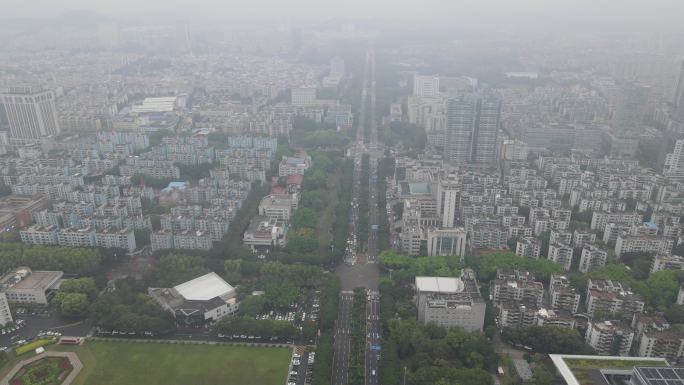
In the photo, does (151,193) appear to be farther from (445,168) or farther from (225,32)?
(225,32)

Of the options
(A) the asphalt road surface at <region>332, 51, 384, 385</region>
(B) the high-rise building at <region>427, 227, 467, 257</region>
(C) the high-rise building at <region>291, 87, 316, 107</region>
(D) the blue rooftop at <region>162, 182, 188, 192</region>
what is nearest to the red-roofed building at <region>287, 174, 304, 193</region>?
(A) the asphalt road surface at <region>332, 51, 384, 385</region>

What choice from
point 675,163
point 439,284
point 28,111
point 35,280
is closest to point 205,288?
point 35,280

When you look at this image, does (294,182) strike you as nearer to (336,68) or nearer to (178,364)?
(178,364)

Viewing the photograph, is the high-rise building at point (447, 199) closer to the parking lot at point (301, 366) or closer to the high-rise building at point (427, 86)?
the parking lot at point (301, 366)

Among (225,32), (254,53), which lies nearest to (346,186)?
(254,53)

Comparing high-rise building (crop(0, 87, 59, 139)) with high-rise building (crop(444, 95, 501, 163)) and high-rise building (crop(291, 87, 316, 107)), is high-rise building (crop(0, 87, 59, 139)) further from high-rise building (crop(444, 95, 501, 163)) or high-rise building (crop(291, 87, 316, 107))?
high-rise building (crop(444, 95, 501, 163))

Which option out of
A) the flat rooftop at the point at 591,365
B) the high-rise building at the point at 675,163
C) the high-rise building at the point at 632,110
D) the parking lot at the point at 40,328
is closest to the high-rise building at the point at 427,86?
the high-rise building at the point at 632,110
